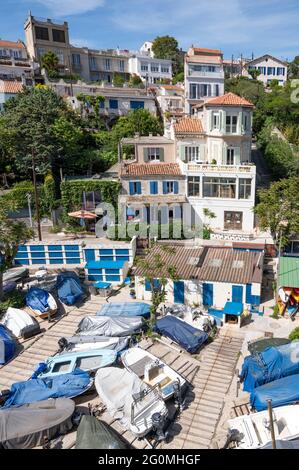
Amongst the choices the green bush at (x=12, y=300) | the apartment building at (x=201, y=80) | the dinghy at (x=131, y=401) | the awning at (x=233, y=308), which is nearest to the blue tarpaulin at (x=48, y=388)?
the dinghy at (x=131, y=401)

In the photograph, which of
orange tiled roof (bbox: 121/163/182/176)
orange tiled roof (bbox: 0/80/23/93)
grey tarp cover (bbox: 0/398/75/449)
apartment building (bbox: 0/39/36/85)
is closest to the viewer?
grey tarp cover (bbox: 0/398/75/449)

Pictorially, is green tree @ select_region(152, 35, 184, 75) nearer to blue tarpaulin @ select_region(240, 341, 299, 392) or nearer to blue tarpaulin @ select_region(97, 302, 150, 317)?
blue tarpaulin @ select_region(97, 302, 150, 317)

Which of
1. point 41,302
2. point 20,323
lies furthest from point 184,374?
point 41,302

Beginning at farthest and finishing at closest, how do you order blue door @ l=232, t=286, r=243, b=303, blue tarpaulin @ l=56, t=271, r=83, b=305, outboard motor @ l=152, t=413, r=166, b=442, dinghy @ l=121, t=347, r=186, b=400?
blue tarpaulin @ l=56, t=271, r=83, b=305, blue door @ l=232, t=286, r=243, b=303, dinghy @ l=121, t=347, r=186, b=400, outboard motor @ l=152, t=413, r=166, b=442

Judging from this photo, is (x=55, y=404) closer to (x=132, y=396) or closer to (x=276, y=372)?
(x=132, y=396)

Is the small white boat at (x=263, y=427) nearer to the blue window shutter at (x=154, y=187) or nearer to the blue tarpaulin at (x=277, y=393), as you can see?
the blue tarpaulin at (x=277, y=393)

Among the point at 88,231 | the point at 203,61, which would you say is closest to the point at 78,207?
the point at 88,231

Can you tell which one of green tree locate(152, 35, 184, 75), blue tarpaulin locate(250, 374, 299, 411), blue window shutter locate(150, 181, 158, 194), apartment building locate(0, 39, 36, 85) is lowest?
blue tarpaulin locate(250, 374, 299, 411)

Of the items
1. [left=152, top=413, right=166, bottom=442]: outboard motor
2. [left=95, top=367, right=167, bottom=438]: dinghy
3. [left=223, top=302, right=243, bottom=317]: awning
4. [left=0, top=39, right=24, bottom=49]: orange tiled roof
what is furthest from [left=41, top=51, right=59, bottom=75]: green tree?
[left=152, top=413, right=166, bottom=442]: outboard motor
